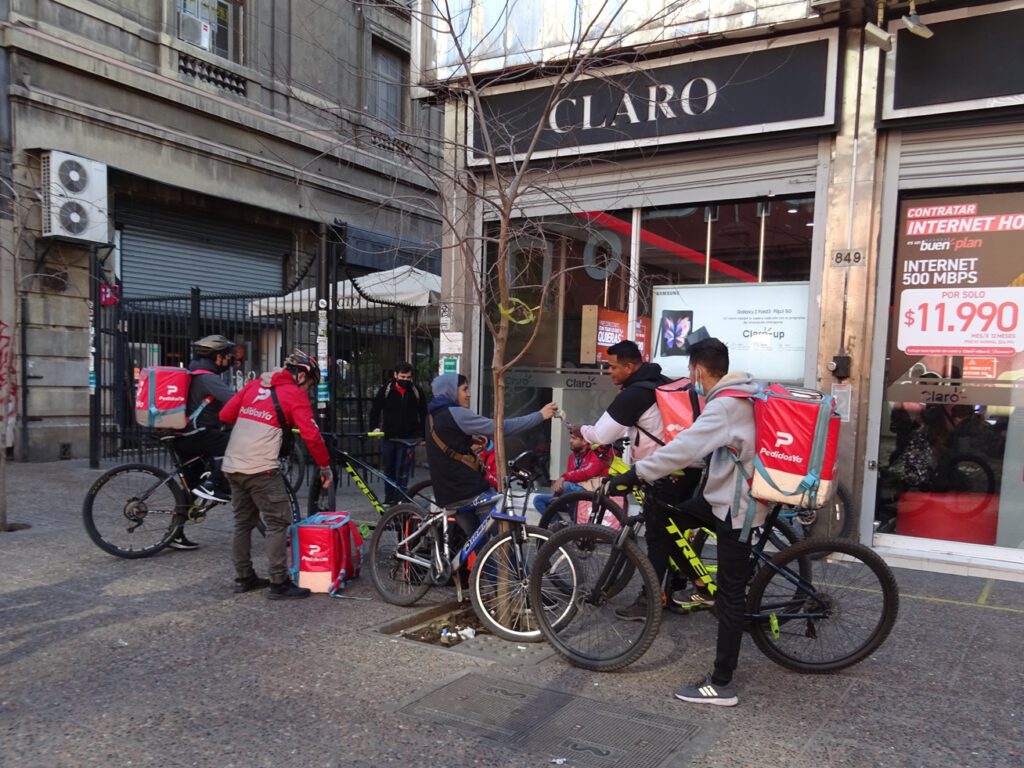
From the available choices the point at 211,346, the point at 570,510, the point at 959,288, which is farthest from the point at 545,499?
the point at 959,288

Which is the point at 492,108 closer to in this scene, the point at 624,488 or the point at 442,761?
the point at 624,488

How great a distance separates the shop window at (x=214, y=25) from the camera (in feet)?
46.6

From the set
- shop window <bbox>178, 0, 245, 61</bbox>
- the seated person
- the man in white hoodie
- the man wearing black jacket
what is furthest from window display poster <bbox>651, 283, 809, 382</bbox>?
shop window <bbox>178, 0, 245, 61</bbox>

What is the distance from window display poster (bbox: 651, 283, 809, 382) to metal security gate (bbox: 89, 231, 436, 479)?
353 cm

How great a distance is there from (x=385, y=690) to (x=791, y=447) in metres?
2.41

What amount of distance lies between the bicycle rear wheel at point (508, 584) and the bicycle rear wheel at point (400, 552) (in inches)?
20.5

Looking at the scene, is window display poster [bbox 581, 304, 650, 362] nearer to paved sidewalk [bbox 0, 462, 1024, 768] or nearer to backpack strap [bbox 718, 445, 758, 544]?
paved sidewalk [bbox 0, 462, 1024, 768]

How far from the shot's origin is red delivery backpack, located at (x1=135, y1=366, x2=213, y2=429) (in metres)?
6.33

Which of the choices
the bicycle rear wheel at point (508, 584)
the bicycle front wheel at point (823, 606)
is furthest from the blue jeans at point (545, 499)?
the bicycle front wheel at point (823, 606)

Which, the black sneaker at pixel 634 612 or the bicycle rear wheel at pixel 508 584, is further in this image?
the bicycle rear wheel at pixel 508 584

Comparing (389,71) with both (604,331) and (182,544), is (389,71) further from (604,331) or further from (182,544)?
(182,544)

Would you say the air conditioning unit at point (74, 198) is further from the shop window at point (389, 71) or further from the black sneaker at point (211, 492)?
the black sneaker at point (211, 492)

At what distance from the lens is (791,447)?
3.78 metres

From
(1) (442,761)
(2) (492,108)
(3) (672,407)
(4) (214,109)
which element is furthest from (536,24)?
(4) (214,109)
